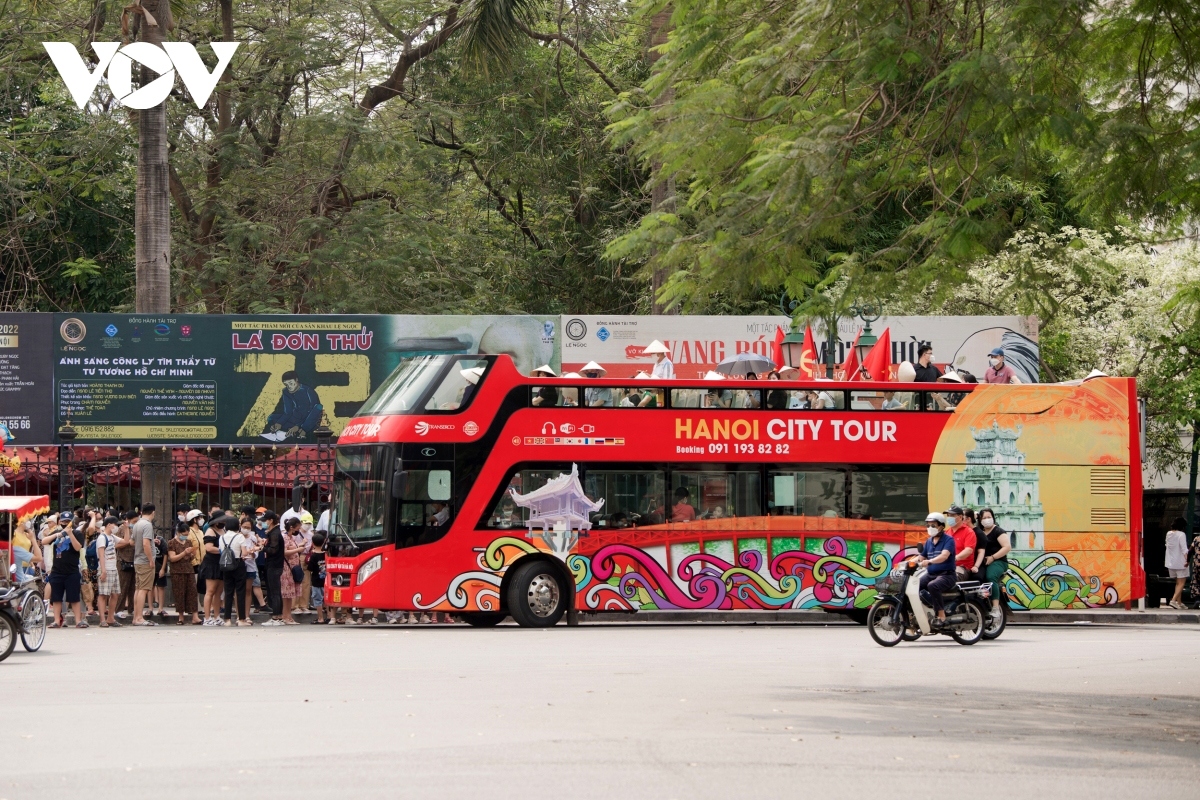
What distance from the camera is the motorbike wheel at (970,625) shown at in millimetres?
19156

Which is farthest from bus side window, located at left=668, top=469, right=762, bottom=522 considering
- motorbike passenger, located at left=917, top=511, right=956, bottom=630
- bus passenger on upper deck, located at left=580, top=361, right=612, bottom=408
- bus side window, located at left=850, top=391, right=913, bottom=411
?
motorbike passenger, located at left=917, top=511, right=956, bottom=630

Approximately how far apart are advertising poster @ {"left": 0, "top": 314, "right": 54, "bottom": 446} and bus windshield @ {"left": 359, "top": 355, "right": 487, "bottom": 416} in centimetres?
756

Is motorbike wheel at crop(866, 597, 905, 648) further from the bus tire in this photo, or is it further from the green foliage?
the green foliage

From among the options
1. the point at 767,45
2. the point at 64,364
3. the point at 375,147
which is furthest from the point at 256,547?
the point at 767,45

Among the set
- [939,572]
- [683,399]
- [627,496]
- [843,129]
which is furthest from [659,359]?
[843,129]

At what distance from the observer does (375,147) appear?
32281mm

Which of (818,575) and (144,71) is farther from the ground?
(144,71)

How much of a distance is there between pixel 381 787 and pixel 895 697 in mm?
5953

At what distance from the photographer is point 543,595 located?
2162 centimetres

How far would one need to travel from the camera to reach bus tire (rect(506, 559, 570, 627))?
21359 millimetres

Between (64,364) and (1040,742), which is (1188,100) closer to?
(1040,742)

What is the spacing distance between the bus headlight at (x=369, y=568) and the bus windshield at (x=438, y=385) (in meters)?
1.99

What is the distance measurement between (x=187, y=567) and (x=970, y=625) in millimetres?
10960

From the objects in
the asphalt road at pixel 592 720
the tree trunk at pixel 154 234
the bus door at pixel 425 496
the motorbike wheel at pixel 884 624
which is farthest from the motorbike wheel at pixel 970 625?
the tree trunk at pixel 154 234
